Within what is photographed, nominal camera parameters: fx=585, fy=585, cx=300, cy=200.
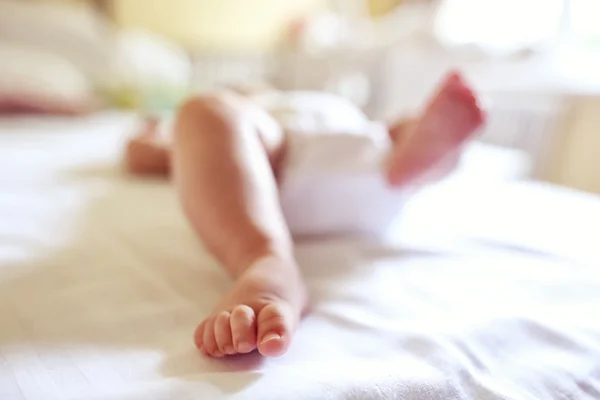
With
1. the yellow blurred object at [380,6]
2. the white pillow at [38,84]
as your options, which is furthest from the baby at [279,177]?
the yellow blurred object at [380,6]

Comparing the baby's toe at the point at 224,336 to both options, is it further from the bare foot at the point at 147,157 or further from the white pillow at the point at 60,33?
the white pillow at the point at 60,33

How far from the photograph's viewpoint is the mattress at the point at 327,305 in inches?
17.3

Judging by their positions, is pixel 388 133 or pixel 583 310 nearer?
pixel 583 310

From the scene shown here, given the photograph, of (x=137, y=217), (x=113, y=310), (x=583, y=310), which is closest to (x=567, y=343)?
(x=583, y=310)

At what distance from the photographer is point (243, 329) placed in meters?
0.46

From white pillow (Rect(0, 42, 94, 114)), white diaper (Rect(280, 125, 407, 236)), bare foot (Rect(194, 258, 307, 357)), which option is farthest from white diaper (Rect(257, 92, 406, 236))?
white pillow (Rect(0, 42, 94, 114))

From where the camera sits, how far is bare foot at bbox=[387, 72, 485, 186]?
737mm

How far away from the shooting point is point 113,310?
0.55 m

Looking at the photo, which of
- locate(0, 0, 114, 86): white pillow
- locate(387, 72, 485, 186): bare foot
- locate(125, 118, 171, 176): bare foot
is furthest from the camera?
locate(0, 0, 114, 86): white pillow

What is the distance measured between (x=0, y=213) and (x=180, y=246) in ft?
0.89

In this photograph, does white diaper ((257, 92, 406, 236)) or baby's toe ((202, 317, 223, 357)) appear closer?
baby's toe ((202, 317, 223, 357))

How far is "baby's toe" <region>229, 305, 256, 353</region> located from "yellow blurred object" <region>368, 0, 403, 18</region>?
2139mm

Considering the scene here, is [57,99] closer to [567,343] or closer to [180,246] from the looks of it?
[180,246]

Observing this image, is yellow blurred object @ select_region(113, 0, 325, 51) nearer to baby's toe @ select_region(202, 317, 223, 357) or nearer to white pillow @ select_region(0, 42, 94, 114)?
white pillow @ select_region(0, 42, 94, 114)
